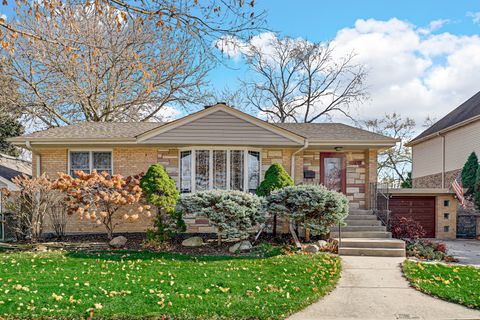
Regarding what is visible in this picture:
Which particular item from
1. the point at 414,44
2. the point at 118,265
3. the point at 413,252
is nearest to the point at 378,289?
the point at 413,252

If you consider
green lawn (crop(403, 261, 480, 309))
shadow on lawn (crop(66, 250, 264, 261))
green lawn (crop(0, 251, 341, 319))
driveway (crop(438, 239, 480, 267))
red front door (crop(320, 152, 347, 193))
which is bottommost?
driveway (crop(438, 239, 480, 267))

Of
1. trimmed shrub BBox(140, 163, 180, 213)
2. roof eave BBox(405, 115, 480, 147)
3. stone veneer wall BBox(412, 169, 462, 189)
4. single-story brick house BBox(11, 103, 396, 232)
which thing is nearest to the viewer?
trimmed shrub BBox(140, 163, 180, 213)

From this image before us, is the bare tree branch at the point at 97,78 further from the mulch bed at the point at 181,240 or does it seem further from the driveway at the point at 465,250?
the driveway at the point at 465,250

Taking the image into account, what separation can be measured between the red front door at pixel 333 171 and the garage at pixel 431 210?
6.02 ft

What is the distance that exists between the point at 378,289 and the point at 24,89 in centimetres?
1819

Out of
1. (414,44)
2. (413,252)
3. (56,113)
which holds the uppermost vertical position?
(414,44)

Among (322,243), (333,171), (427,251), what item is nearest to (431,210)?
(333,171)

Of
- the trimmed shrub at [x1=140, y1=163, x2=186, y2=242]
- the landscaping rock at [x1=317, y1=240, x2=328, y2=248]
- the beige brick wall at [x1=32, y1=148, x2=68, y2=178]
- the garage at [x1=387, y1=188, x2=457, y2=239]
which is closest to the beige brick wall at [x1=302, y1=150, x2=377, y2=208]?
the garage at [x1=387, y1=188, x2=457, y2=239]

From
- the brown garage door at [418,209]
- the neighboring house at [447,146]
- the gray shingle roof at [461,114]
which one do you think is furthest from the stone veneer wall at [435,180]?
the brown garage door at [418,209]

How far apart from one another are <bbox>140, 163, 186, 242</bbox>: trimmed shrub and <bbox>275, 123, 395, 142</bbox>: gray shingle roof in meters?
4.84

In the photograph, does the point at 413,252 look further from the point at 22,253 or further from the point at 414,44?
the point at 22,253

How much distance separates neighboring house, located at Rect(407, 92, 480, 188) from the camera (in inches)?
703

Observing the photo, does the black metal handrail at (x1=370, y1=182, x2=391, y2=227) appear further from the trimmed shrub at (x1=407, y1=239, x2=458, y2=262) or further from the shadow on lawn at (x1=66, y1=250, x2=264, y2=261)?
the shadow on lawn at (x1=66, y1=250, x2=264, y2=261)

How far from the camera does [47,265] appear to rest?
7969 millimetres
